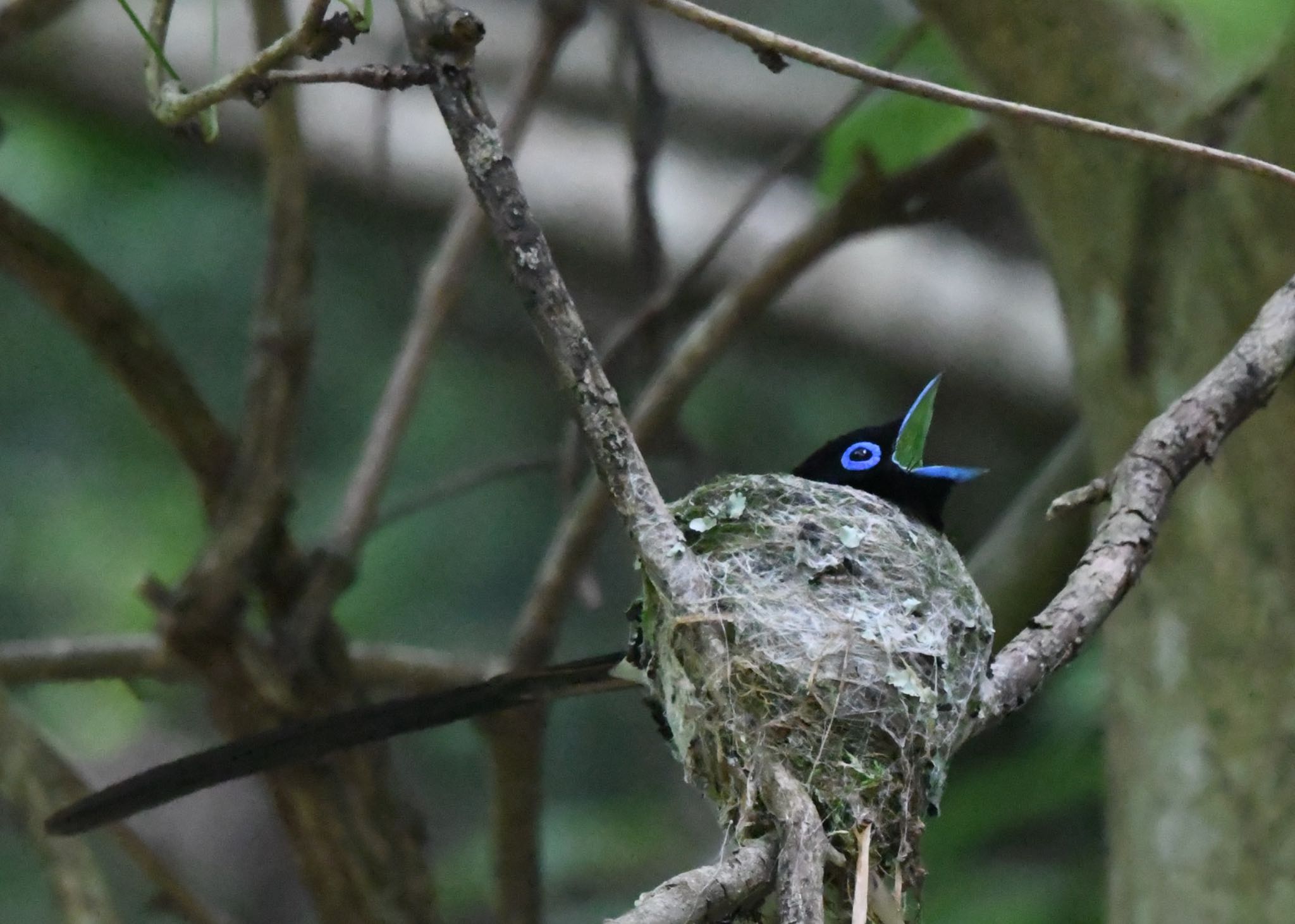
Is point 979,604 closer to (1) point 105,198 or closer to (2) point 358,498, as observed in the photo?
(2) point 358,498

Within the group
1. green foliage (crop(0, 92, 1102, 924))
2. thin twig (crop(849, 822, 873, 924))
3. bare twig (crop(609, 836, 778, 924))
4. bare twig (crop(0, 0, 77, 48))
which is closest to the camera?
bare twig (crop(609, 836, 778, 924))

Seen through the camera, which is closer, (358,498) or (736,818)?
(736,818)

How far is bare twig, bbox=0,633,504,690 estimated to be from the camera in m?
2.79

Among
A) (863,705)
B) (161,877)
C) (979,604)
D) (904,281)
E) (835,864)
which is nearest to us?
(835,864)

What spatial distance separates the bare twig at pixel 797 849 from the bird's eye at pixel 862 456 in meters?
1.11

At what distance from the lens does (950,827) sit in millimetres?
3311

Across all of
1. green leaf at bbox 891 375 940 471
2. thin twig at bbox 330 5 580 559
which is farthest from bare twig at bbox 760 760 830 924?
thin twig at bbox 330 5 580 559

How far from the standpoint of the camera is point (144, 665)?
280 centimetres

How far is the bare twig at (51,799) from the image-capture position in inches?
94.1

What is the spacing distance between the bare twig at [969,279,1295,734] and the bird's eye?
747 mm

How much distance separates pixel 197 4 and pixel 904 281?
7.51 ft

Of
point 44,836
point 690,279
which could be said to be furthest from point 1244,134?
point 44,836

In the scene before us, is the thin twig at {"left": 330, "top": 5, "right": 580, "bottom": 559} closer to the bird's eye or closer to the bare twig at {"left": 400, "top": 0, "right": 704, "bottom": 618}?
the bird's eye

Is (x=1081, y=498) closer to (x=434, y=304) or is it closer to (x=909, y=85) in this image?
(x=909, y=85)
